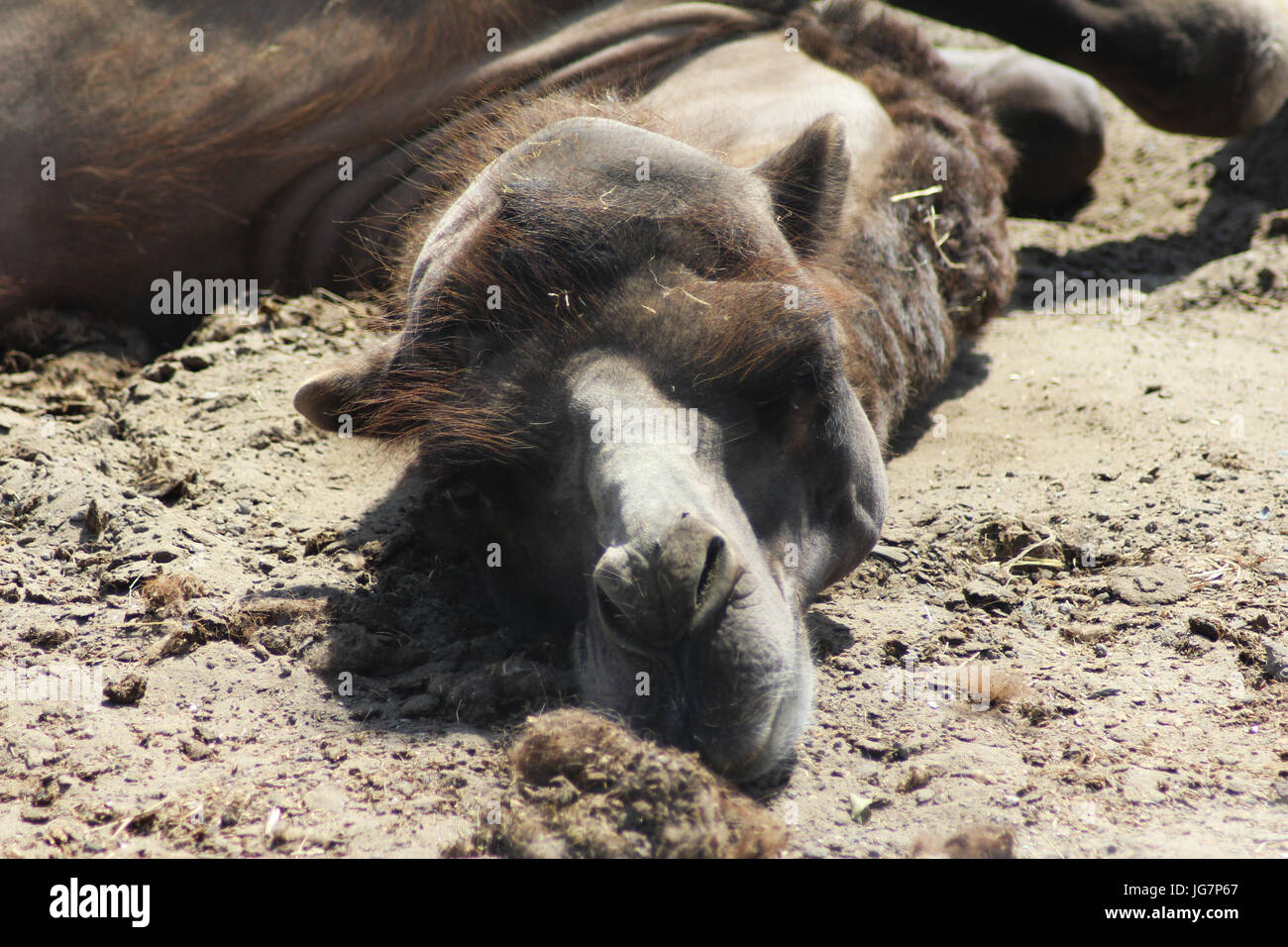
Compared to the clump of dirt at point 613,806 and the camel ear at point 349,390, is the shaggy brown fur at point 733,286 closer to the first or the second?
the camel ear at point 349,390

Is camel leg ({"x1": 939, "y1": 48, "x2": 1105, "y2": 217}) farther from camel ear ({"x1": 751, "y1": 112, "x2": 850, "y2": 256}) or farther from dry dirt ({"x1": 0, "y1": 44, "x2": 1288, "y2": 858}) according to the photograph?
camel ear ({"x1": 751, "y1": 112, "x2": 850, "y2": 256})

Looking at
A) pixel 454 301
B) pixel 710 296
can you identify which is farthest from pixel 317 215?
pixel 710 296

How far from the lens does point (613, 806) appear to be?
2105mm

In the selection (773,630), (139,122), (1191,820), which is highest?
(139,122)

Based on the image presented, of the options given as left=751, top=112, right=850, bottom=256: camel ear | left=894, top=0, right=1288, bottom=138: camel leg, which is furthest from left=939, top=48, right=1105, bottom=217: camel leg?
left=751, top=112, right=850, bottom=256: camel ear

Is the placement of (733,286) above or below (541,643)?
above

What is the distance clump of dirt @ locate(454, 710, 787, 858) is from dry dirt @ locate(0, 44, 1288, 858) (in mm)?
11

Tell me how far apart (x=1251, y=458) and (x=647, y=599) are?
261 centimetres

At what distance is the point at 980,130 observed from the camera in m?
4.85

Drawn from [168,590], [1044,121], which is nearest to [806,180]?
[168,590]

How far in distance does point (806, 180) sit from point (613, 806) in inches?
78.5

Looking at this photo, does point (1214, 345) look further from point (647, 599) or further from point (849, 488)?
→ point (647, 599)

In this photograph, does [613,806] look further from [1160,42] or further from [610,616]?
[1160,42]

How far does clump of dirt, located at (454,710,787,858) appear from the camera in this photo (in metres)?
2.06
